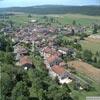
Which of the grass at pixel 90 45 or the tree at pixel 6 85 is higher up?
the tree at pixel 6 85

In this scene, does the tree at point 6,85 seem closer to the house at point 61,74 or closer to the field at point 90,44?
the house at point 61,74

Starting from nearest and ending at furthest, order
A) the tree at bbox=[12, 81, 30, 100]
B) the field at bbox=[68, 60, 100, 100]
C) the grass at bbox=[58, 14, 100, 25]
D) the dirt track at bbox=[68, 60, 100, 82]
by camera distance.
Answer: the tree at bbox=[12, 81, 30, 100] → the field at bbox=[68, 60, 100, 100] → the dirt track at bbox=[68, 60, 100, 82] → the grass at bbox=[58, 14, 100, 25]

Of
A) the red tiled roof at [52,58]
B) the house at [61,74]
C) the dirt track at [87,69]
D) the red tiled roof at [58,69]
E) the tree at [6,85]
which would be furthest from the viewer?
the red tiled roof at [52,58]

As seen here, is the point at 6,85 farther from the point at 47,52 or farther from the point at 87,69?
the point at 47,52

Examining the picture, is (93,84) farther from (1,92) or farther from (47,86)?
(1,92)

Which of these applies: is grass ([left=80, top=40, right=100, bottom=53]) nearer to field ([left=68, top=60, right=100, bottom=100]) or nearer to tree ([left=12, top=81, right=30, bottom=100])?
field ([left=68, top=60, right=100, bottom=100])

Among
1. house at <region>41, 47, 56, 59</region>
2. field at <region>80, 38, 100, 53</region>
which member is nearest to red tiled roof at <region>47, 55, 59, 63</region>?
house at <region>41, 47, 56, 59</region>

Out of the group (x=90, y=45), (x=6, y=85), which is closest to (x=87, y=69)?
(x=6, y=85)

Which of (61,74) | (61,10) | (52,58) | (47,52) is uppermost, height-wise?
(61,74)

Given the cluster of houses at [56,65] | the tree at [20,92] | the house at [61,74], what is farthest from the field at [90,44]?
the tree at [20,92]
